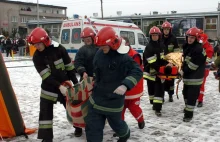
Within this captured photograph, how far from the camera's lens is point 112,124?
395cm

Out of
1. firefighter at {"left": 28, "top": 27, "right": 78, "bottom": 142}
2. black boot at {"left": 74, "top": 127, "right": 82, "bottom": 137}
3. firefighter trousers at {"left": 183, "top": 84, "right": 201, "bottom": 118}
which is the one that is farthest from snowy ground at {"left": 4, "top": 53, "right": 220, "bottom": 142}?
firefighter at {"left": 28, "top": 27, "right": 78, "bottom": 142}

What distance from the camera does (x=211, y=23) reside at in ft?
105

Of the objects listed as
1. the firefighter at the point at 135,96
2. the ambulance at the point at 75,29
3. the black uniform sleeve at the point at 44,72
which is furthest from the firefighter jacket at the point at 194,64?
the ambulance at the point at 75,29

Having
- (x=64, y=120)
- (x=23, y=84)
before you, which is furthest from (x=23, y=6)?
(x=64, y=120)

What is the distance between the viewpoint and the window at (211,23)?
3172cm

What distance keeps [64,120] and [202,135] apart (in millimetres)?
2639

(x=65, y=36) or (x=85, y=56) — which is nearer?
(x=85, y=56)

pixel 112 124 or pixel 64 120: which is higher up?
pixel 112 124

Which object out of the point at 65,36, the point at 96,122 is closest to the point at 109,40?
the point at 96,122

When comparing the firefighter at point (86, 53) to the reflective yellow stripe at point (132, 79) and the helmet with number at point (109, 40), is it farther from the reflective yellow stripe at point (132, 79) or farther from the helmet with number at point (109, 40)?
the reflective yellow stripe at point (132, 79)

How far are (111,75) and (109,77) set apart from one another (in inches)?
1.5

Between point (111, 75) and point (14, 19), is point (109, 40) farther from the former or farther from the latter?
point (14, 19)

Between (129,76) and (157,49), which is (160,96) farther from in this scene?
(129,76)

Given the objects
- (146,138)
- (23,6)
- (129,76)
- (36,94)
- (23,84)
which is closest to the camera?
(129,76)
